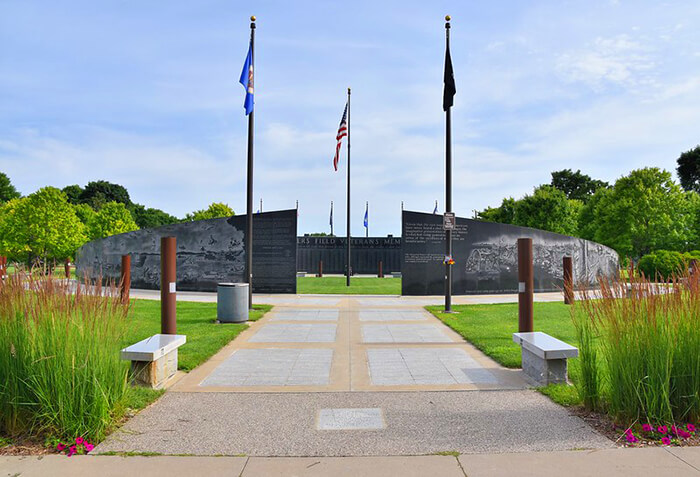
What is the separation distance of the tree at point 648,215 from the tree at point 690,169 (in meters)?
22.1

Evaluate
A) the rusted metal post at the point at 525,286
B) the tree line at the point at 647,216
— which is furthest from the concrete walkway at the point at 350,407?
the tree line at the point at 647,216

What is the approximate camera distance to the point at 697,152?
5556 centimetres

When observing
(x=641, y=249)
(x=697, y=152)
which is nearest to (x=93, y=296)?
(x=641, y=249)

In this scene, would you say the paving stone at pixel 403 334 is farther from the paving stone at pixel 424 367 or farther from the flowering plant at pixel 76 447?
the flowering plant at pixel 76 447

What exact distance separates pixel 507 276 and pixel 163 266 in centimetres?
1779

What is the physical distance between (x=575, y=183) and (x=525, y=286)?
73.4 meters

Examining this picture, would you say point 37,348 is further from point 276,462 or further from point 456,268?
point 456,268

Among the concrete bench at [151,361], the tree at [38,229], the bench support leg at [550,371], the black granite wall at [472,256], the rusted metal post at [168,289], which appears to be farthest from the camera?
the tree at [38,229]

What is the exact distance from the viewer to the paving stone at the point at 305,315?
12883 millimetres

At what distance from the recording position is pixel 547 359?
6027mm

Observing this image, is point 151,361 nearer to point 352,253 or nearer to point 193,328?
point 193,328

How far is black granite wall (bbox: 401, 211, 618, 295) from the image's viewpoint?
68.2ft

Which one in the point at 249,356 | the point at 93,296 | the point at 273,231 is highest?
the point at 273,231

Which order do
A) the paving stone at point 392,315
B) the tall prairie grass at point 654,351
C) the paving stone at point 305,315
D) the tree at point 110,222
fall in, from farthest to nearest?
the tree at point 110,222 < the paving stone at point 392,315 < the paving stone at point 305,315 < the tall prairie grass at point 654,351
